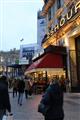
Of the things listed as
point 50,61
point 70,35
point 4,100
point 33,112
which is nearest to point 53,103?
A: point 4,100

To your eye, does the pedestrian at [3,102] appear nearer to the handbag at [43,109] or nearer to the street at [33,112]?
the handbag at [43,109]

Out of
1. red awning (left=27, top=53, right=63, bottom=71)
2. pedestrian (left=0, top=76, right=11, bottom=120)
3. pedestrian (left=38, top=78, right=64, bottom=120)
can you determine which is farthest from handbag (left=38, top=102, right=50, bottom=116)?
red awning (left=27, top=53, right=63, bottom=71)

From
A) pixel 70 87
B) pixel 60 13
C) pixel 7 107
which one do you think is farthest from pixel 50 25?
pixel 7 107

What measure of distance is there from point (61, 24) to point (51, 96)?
30.4 metres

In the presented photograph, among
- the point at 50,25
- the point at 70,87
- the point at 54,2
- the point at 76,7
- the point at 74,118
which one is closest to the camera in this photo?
the point at 74,118

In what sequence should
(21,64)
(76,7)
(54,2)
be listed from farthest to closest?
1. (21,64)
2. (54,2)
3. (76,7)

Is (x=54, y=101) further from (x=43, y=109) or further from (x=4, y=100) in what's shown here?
(x=4, y=100)

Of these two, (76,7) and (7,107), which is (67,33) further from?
(7,107)

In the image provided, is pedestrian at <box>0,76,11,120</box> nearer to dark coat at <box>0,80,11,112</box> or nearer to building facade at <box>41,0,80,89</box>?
dark coat at <box>0,80,11,112</box>

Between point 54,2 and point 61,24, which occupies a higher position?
point 54,2

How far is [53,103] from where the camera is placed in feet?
26.9

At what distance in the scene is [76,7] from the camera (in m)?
33.3

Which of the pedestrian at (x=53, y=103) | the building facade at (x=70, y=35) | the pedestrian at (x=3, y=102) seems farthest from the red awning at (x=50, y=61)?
the pedestrian at (x=53, y=103)

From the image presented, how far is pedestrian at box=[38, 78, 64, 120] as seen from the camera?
8.00 m
